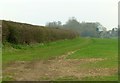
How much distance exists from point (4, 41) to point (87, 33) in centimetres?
11537

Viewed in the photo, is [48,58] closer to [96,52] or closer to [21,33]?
[96,52]

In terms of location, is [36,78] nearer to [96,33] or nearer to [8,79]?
[8,79]

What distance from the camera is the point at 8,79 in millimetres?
11875

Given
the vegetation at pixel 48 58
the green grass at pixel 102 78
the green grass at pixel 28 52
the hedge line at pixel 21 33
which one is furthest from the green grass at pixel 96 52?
the green grass at pixel 102 78

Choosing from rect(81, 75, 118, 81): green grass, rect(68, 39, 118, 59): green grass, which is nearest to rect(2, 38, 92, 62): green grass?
rect(68, 39, 118, 59): green grass

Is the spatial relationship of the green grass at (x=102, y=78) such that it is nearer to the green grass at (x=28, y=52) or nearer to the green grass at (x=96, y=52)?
the green grass at (x=28, y=52)

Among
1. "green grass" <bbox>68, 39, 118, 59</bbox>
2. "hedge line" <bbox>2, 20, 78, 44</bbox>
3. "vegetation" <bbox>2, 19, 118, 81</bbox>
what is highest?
"hedge line" <bbox>2, 20, 78, 44</bbox>

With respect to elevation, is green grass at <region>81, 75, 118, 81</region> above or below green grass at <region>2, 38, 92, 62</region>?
above

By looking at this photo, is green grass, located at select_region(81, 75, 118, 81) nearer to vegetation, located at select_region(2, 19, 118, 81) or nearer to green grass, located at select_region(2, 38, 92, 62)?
vegetation, located at select_region(2, 19, 118, 81)

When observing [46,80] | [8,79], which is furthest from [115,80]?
[8,79]

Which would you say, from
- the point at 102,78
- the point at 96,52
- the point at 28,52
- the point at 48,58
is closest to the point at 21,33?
the point at 28,52

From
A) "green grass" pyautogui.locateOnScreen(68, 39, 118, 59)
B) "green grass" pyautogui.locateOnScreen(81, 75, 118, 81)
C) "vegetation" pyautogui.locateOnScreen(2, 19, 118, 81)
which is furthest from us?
"green grass" pyautogui.locateOnScreen(68, 39, 118, 59)

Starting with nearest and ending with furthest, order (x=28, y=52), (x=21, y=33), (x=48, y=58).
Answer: (x=48, y=58)
(x=28, y=52)
(x=21, y=33)

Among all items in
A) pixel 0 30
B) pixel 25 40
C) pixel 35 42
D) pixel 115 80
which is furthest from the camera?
pixel 35 42
